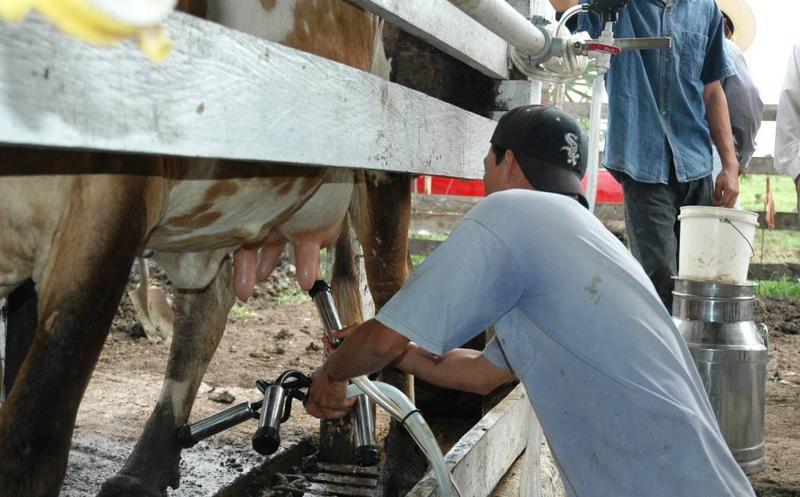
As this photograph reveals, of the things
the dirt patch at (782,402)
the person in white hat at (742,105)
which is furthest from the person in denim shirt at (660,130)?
the dirt patch at (782,402)

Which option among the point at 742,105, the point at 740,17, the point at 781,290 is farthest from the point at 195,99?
the point at 781,290

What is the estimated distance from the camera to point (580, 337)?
1783mm

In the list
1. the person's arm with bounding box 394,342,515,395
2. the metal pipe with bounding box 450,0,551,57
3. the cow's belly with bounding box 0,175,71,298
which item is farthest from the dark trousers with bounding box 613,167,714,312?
the cow's belly with bounding box 0,175,71,298

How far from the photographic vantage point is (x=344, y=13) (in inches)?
110

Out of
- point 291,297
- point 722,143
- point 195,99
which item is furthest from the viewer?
point 291,297

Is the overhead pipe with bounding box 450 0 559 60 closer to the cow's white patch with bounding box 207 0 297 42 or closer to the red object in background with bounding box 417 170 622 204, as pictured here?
the cow's white patch with bounding box 207 0 297 42

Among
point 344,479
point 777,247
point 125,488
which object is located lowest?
point 344,479

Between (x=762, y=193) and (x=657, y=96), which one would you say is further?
(x=762, y=193)

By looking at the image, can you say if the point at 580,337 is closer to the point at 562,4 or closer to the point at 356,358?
the point at 356,358

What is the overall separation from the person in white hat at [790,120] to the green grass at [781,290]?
3086 mm

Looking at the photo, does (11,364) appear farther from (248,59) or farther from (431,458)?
(248,59)

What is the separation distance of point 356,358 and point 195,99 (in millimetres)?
907

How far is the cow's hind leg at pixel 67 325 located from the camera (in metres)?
1.71

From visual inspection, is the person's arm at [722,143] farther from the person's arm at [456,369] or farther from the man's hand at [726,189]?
the person's arm at [456,369]
